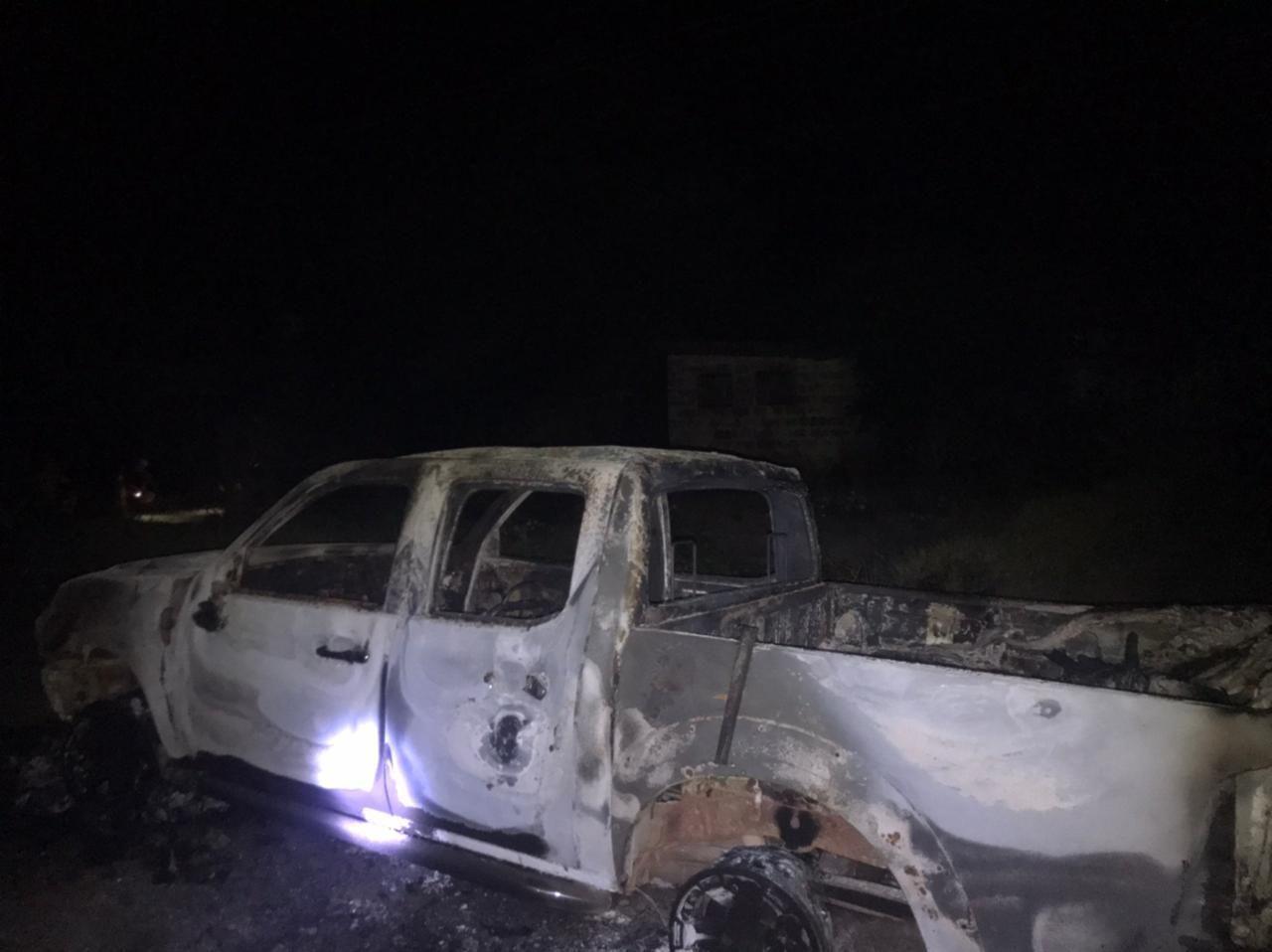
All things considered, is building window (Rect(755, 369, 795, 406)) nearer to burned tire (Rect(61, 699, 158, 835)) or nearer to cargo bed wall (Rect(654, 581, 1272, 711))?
cargo bed wall (Rect(654, 581, 1272, 711))

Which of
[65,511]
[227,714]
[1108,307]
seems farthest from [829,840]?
[1108,307]

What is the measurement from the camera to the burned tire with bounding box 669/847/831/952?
260cm

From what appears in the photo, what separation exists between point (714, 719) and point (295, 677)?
1934mm

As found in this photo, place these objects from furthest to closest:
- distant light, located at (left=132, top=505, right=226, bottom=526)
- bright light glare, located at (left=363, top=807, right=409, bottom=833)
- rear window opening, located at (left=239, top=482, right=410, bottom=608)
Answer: distant light, located at (left=132, top=505, right=226, bottom=526), rear window opening, located at (left=239, top=482, right=410, bottom=608), bright light glare, located at (left=363, top=807, right=409, bottom=833)

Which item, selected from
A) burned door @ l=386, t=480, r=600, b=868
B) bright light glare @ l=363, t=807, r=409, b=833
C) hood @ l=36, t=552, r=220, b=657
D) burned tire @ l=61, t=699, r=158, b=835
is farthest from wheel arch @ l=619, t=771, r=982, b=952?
burned tire @ l=61, t=699, r=158, b=835

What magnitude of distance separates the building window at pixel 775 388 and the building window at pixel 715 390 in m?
0.65

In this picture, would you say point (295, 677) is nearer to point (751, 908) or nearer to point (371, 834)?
point (371, 834)

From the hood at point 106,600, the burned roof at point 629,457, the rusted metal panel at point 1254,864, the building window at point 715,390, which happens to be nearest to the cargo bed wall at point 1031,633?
the burned roof at point 629,457

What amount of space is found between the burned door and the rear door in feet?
0.58

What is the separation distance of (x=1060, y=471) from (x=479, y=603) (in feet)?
49.3

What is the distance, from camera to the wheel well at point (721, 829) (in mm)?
2750

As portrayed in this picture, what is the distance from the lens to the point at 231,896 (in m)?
3.78

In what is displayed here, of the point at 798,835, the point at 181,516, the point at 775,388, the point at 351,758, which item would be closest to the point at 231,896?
the point at 351,758

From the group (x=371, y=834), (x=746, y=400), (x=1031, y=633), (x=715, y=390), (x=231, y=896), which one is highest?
(x=715, y=390)
